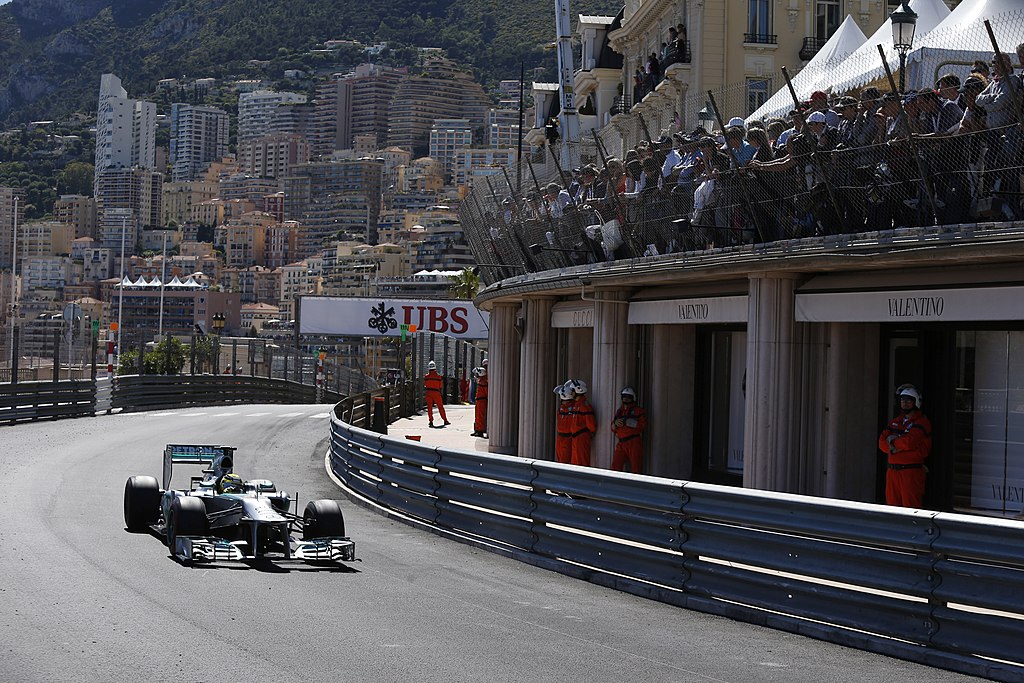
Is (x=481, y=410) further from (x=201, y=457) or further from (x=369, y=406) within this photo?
(x=201, y=457)

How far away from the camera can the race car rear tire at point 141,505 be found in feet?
41.4

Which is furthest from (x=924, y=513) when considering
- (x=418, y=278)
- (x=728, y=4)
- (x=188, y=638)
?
(x=418, y=278)

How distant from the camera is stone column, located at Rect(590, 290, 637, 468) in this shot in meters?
18.8

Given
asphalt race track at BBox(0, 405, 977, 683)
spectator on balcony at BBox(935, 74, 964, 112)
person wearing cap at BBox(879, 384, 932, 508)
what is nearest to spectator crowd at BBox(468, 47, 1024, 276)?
spectator on balcony at BBox(935, 74, 964, 112)

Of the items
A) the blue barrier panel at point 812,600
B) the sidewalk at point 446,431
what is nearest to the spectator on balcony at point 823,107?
the blue barrier panel at point 812,600

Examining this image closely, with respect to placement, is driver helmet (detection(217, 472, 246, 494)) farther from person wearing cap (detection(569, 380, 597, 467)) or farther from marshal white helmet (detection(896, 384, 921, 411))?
person wearing cap (detection(569, 380, 597, 467))

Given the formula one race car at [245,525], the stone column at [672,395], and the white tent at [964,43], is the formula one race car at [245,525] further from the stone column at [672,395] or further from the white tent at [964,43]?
the stone column at [672,395]

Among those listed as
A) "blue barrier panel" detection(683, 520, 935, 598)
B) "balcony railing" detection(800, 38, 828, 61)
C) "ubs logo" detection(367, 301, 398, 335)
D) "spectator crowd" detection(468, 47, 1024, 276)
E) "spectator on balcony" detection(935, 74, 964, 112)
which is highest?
"balcony railing" detection(800, 38, 828, 61)

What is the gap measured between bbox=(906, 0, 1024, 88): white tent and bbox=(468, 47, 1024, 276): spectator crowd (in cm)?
55

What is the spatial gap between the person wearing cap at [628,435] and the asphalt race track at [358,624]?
16.5ft

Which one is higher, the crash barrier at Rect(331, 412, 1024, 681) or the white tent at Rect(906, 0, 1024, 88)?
the white tent at Rect(906, 0, 1024, 88)

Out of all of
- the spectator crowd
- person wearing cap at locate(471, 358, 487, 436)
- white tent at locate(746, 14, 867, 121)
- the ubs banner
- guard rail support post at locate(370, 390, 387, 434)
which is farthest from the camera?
the ubs banner

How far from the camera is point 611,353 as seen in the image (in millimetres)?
18828

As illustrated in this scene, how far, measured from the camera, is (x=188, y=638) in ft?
26.5
